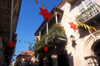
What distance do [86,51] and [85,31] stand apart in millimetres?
1481

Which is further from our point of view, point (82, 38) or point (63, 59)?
point (63, 59)

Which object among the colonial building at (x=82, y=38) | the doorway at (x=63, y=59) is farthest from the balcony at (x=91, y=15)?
the doorway at (x=63, y=59)

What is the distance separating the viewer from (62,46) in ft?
24.2

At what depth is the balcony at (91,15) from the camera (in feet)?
14.6

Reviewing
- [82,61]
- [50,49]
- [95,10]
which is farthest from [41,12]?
[50,49]

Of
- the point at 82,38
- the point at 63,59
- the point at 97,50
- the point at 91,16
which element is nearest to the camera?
the point at 91,16

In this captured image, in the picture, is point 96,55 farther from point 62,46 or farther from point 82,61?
point 62,46

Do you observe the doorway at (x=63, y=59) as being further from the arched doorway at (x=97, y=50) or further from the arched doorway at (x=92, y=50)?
the arched doorway at (x=97, y=50)

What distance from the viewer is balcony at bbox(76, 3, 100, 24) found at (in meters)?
4.45

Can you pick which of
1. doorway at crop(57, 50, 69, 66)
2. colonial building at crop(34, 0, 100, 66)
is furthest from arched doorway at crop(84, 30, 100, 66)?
doorway at crop(57, 50, 69, 66)

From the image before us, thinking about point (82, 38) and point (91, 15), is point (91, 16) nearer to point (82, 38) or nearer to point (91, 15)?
point (91, 15)

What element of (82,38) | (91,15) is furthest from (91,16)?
(82,38)

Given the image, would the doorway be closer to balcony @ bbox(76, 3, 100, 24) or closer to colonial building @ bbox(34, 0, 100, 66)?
colonial building @ bbox(34, 0, 100, 66)

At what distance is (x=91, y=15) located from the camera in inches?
191
